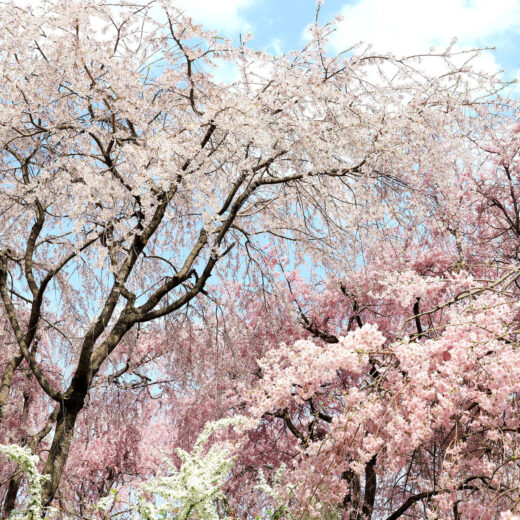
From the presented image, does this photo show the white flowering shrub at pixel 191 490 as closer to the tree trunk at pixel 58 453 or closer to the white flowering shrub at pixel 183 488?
the white flowering shrub at pixel 183 488

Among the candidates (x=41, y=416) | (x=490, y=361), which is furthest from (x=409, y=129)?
(x=41, y=416)

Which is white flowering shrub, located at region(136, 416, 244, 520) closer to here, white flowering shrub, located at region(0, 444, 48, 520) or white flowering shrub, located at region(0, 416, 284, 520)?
white flowering shrub, located at region(0, 416, 284, 520)

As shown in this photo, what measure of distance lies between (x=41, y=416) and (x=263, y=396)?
7.73 m

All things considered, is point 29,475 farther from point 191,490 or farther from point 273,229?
point 273,229

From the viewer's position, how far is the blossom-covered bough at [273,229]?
A: 3.34m

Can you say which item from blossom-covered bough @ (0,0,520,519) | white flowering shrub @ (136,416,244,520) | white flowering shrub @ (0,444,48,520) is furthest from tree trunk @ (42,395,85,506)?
white flowering shrub @ (136,416,244,520)

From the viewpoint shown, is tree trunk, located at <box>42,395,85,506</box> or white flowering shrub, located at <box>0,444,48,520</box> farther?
tree trunk, located at <box>42,395,85,506</box>

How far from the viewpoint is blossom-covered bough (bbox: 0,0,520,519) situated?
3338 millimetres

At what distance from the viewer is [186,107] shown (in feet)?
21.3

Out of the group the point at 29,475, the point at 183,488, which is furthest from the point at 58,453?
the point at 183,488

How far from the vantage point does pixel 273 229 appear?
6738mm

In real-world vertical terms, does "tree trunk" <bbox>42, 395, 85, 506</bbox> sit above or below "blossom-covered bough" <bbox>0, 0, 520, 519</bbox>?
below

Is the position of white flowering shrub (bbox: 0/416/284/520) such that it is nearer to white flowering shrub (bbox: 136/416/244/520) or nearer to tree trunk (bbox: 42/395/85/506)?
white flowering shrub (bbox: 136/416/244/520)

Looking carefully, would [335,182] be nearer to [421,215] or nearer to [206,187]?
[421,215]
